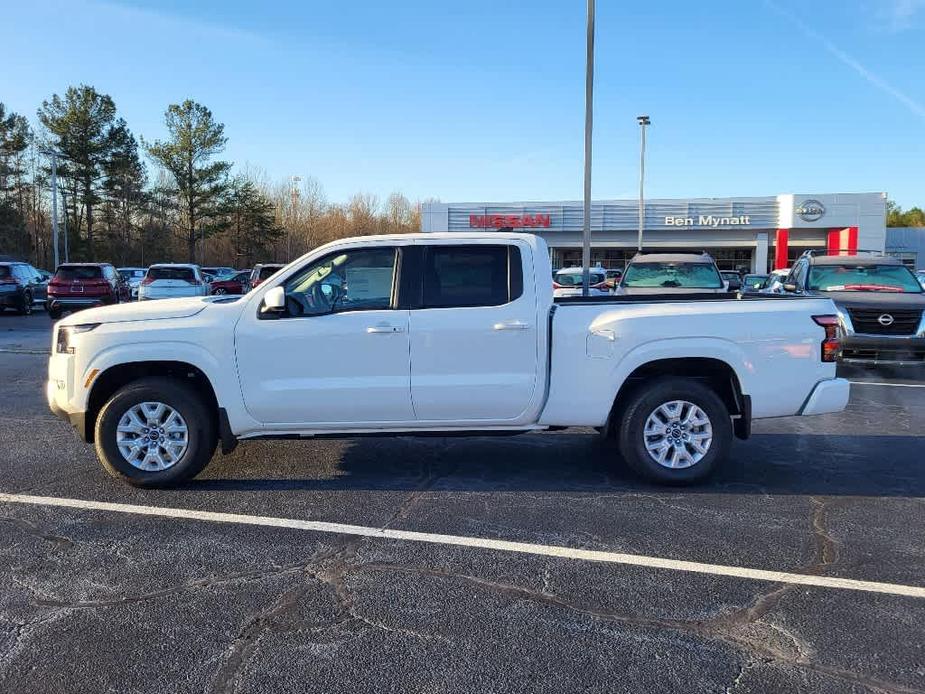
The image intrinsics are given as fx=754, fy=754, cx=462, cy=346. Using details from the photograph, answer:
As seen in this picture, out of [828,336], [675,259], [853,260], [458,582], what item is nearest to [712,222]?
[675,259]

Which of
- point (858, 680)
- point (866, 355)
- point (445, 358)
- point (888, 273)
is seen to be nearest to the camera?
point (858, 680)

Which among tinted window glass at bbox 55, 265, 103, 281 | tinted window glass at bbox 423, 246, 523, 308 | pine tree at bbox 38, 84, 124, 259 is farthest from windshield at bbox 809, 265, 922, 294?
pine tree at bbox 38, 84, 124, 259

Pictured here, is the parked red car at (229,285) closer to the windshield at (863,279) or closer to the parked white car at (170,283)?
the parked white car at (170,283)

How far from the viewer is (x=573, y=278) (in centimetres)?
2000

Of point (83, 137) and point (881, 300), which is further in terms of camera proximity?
point (83, 137)

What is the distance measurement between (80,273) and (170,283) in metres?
2.58

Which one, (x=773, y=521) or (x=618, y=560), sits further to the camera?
(x=773, y=521)

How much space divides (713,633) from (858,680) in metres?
0.61

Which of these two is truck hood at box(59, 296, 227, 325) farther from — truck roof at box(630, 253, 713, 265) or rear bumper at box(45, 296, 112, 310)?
rear bumper at box(45, 296, 112, 310)

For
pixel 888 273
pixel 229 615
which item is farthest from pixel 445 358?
pixel 888 273

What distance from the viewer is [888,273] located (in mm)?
12875

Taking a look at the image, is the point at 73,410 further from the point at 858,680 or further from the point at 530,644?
the point at 858,680

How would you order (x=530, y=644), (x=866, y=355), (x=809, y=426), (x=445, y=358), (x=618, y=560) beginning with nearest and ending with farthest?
(x=530, y=644) < (x=618, y=560) < (x=445, y=358) < (x=809, y=426) < (x=866, y=355)

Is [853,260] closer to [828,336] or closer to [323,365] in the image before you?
[828,336]
